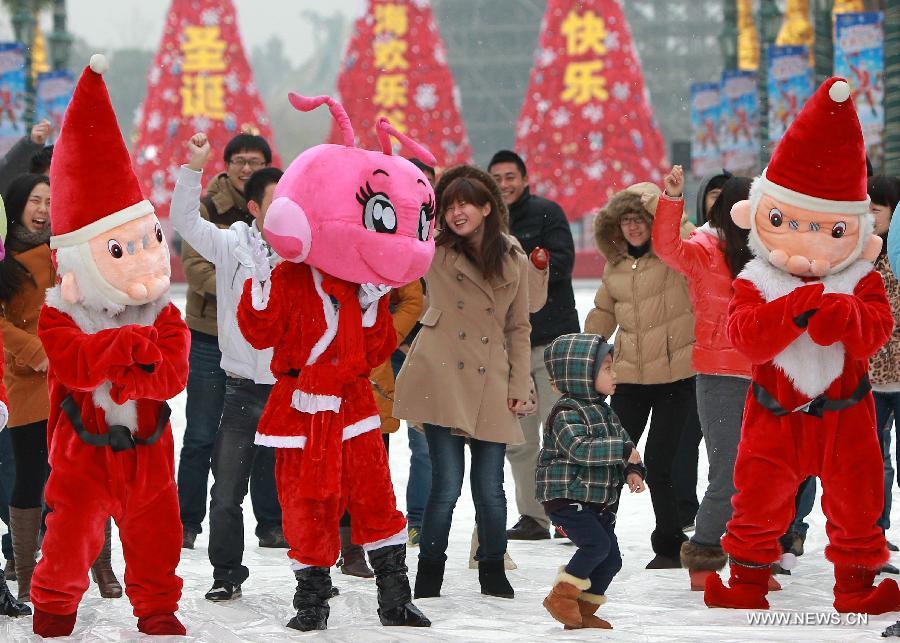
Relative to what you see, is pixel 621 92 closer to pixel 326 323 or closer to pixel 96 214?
pixel 326 323

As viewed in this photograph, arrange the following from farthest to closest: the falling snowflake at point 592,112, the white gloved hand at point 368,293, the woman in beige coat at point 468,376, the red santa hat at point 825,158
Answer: the falling snowflake at point 592,112 < the woman in beige coat at point 468,376 < the white gloved hand at point 368,293 < the red santa hat at point 825,158

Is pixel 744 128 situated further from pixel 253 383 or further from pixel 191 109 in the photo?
pixel 253 383

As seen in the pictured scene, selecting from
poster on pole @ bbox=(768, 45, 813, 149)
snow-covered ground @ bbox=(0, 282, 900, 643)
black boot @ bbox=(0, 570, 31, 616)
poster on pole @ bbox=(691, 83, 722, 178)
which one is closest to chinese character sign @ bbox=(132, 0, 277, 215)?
poster on pole @ bbox=(691, 83, 722, 178)

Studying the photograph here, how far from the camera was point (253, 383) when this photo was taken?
5.96 meters

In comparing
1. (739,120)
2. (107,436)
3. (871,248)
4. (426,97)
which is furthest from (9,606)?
(426,97)

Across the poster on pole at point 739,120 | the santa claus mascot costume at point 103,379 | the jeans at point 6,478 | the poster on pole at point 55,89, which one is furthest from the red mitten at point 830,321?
the poster on pole at point 739,120

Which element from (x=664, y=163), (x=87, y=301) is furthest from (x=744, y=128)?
(x=87, y=301)

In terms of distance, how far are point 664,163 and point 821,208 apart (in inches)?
847

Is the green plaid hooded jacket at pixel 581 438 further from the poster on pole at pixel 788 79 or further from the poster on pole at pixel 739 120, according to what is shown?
the poster on pole at pixel 739 120

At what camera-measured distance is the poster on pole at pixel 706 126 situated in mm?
22469

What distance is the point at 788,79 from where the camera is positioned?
16.5m

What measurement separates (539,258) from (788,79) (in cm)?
1069

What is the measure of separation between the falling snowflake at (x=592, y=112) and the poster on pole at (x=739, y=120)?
3.53 m

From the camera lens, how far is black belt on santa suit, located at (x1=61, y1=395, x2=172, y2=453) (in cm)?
492
